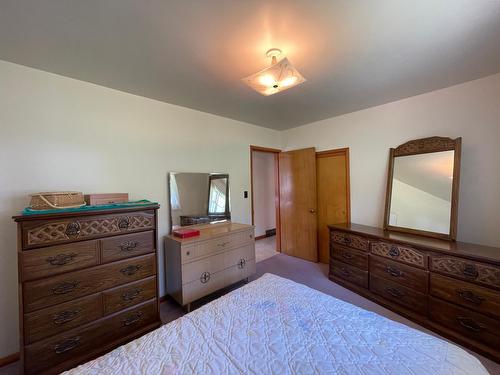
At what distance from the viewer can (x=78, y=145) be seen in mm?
2062

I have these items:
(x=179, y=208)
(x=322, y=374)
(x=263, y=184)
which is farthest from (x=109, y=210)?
(x=263, y=184)

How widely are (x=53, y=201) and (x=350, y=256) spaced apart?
3.11 m

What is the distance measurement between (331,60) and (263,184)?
152 inches

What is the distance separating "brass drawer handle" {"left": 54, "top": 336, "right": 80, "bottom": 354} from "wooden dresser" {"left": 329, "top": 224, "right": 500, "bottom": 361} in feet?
9.31

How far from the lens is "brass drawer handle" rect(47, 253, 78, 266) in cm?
152

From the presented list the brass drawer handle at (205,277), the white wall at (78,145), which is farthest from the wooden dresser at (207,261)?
the white wall at (78,145)

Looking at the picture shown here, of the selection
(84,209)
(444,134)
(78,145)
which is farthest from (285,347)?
(444,134)

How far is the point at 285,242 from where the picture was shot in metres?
4.13

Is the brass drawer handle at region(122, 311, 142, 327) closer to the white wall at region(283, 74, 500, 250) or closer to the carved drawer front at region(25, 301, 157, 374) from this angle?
the carved drawer front at region(25, 301, 157, 374)

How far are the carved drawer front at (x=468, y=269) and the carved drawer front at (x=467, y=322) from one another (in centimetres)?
27

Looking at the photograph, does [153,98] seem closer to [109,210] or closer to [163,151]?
[163,151]

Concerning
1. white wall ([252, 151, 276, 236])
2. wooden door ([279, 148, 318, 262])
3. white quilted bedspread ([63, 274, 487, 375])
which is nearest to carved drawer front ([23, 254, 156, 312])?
white quilted bedspread ([63, 274, 487, 375])

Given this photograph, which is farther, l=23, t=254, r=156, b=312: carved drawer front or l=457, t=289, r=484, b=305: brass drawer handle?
l=457, t=289, r=484, b=305: brass drawer handle

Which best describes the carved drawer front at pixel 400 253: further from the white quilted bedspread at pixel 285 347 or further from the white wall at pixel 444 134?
the white quilted bedspread at pixel 285 347
